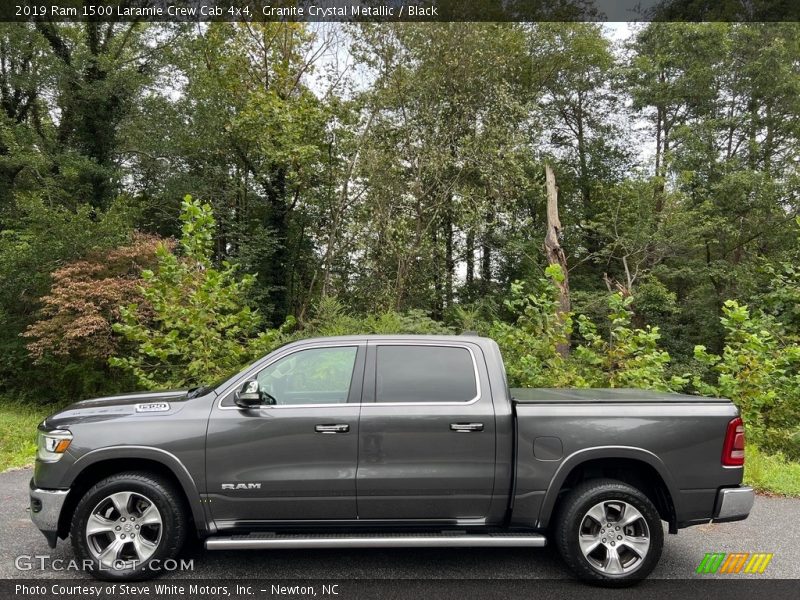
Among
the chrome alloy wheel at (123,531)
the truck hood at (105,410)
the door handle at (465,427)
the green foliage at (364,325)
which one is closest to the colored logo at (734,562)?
the door handle at (465,427)

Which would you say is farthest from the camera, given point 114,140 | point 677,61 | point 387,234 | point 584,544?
point 677,61

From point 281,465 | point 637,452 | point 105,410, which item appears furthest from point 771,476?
point 105,410

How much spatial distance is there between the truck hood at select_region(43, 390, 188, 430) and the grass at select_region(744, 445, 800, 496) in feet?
20.9

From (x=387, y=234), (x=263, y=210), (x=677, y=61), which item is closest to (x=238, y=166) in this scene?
(x=263, y=210)

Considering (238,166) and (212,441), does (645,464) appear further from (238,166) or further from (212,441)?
(238,166)

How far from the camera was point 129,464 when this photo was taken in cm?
426

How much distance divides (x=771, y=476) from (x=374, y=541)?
5.50 m

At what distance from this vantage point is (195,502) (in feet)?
13.5

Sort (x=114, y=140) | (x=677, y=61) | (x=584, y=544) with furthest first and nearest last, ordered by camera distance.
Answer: (x=677, y=61) < (x=114, y=140) < (x=584, y=544)

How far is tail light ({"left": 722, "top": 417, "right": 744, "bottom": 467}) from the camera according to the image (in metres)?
4.11

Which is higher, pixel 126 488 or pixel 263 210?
pixel 263 210

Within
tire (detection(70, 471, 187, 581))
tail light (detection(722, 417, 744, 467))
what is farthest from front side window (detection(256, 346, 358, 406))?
tail light (detection(722, 417, 744, 467))

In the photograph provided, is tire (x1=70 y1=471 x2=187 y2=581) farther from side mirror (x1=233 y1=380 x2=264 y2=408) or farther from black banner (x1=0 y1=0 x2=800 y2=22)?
black banner (x1=0 y1=0 x2=800 y2=22)

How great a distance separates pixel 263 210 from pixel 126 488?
20.2 meters
